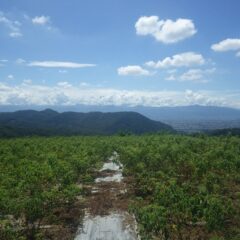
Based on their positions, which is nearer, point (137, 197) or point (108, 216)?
point (137, 197)

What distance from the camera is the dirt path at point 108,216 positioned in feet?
43.4

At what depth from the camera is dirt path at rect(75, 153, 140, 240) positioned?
1322cm

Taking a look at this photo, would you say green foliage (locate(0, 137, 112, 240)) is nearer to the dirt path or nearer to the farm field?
the farm field

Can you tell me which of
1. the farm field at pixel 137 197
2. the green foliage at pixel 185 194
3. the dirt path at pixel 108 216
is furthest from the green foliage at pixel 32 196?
the green foliage at pixel 185 194

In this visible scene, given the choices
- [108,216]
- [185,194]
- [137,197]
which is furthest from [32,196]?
[185,194]

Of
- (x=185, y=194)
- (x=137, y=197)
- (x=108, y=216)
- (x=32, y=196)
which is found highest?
(x=185, y=194)

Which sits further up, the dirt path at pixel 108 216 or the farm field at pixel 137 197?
the farm field at pixel 137 197

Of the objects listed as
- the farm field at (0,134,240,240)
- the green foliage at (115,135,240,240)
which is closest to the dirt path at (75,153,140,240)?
the farm field at (0,134,240,240)

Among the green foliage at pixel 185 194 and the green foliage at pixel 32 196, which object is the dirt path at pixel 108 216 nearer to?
the green foliage at pixel 185 194

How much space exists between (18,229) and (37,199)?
5.49 feet

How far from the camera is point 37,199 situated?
12.5 m

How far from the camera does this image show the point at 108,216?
15.3 metres

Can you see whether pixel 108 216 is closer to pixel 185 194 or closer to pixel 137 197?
pixel 137 197

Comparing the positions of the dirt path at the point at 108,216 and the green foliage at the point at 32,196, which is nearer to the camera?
the green foliage at the point at 32,196
